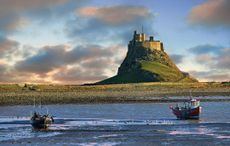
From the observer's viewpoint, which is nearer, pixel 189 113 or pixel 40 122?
pixel 40 122

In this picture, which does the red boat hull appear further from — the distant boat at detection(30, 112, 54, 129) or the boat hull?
the boat hull

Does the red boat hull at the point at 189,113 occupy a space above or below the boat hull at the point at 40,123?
above

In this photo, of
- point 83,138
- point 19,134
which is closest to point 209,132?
point 83,138

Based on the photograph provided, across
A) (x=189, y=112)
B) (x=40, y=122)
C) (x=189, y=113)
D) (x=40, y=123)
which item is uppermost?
(x=189, y=112)

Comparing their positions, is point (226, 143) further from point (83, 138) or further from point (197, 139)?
point (83, 138)

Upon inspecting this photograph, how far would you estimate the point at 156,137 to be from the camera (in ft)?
158

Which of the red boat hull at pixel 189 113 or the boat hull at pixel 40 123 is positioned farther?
the red boat hull at pixel 189 113

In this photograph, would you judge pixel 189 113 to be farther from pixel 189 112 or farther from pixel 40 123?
pixel 40 123

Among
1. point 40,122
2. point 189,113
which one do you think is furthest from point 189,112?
point 40,122

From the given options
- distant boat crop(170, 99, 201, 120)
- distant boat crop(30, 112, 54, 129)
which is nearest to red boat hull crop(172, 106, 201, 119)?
distant boat crop(170, 99, 201, 120)

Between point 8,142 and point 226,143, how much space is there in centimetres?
1793

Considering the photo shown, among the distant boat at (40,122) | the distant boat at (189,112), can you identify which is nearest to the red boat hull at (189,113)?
the distant boat at (189,112)

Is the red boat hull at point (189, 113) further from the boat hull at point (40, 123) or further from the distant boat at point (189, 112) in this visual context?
the boat hull at point (40, 123)

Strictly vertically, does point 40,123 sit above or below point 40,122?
below
